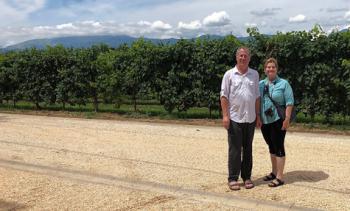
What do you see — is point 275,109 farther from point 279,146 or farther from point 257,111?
point 279,146

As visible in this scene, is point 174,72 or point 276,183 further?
point 174,72

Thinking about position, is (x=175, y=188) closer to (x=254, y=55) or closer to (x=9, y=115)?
(x=254, y=55)

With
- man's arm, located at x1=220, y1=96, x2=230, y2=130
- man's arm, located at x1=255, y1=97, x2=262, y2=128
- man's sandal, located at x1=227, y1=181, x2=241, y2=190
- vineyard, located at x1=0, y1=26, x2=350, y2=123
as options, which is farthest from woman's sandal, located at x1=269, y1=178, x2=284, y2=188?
vineyard, located at x1=0, y1=26, x2=350, y2=123

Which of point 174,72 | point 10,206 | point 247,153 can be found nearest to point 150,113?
point 174,72

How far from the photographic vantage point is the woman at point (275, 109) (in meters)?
5.96

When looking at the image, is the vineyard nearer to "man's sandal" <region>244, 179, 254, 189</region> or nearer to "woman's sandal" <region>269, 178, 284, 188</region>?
"woman's sandal" <region>269, 178, 284, 188</region>

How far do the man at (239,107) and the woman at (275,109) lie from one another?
13 centimetres

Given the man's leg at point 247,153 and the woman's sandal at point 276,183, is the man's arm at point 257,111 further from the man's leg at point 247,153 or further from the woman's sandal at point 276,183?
the woman's sandal at point 276,183

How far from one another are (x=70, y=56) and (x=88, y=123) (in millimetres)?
4224

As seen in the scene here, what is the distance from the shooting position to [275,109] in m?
5.97

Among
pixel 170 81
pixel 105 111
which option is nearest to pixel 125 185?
pixel 170 81

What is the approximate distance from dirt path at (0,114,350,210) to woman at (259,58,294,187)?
42cm

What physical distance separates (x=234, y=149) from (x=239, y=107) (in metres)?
0.57

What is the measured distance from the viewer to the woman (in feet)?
19.6
